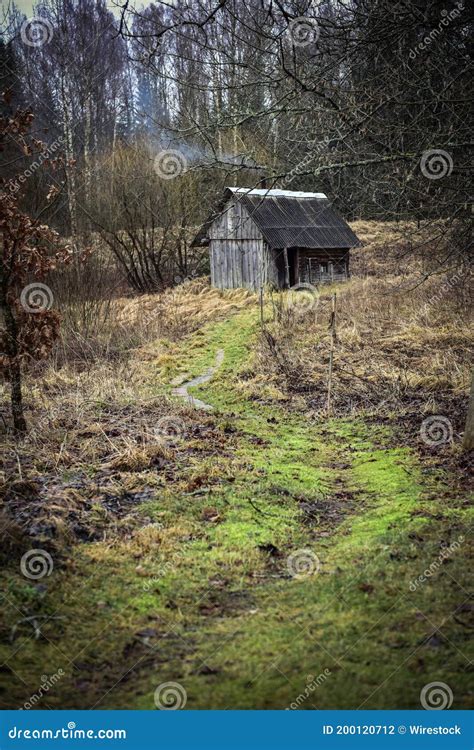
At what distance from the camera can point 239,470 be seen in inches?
308

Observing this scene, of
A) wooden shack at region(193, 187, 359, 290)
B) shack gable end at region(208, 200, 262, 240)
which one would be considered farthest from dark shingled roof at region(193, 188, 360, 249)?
shack gable end at region(208, 200, 262, 240)

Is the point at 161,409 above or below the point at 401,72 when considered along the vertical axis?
below

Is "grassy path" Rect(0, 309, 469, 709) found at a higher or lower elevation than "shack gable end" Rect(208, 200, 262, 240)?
lower

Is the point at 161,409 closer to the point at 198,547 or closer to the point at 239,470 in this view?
the point at 239,470

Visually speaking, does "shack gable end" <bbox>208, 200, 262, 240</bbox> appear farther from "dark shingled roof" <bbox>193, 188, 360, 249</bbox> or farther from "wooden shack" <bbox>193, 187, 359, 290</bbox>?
"dark shingled roof" <bbox>193, 188, 360, 249</bbox>

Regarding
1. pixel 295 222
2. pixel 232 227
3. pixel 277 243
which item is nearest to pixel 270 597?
pixel 277 243

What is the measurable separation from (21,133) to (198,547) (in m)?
6.15

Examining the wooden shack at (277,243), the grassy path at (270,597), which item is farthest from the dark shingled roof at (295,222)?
the grassy path at (270,597)

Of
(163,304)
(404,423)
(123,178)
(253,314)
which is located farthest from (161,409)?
(123,178)

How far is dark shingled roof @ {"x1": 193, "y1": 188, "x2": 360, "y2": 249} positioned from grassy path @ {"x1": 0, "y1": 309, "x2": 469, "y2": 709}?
714 inches

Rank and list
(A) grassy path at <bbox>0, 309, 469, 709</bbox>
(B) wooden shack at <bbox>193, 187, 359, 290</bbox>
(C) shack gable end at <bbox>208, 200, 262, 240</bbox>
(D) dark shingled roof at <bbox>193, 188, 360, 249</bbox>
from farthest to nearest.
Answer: (C) shack gable end at <bbox>208, 200, 262, 240</bbox> < (B) wooden shack at <bbox>193, 187, 359, 290</bbox> < (D) dark shingled roof at <bbox>193, 188, 360, 249</bbox> < (A) grassy path at <bbox>0, 309, 469, 709</bbox>

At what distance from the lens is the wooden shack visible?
987 inches

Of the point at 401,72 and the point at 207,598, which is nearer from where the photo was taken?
the point at 207,598

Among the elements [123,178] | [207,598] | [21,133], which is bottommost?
[207,598]
